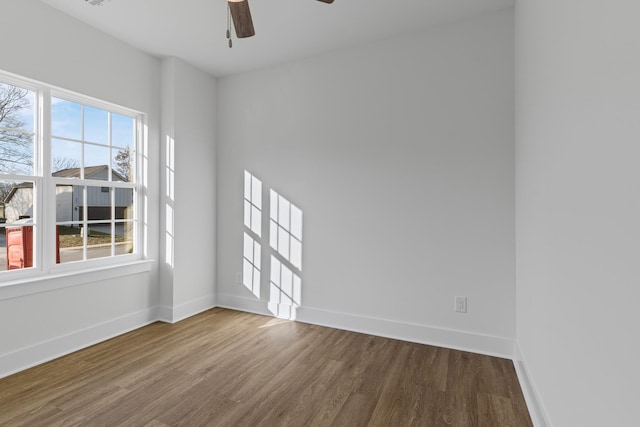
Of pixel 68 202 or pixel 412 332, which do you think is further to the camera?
pixel 412 332

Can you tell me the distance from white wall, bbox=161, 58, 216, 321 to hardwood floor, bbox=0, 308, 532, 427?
0.67 meters

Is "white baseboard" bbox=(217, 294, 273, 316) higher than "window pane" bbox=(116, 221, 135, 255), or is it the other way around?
"window pane" bbox=(116, 221, 135, 255)

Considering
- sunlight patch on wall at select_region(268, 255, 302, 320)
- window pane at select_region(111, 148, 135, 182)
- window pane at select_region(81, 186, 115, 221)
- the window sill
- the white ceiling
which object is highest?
the white ceiling

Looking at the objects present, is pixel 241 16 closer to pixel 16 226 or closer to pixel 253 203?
pixel 253 203

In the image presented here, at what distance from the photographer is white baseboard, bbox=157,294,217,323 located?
3.47 metres

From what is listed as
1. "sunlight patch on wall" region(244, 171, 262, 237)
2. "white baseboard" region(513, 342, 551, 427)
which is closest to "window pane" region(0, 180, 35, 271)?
"sunlight patch on wall" region(244, 171, 262, 237)

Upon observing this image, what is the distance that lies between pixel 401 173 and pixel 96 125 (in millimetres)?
2914

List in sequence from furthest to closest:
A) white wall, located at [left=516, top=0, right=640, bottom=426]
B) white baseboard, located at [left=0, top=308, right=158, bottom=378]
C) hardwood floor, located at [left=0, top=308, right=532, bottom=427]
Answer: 1. white baseboard, located at [left=0, top=308, right=158, bottom=378]
2. hardwood floor, located at [left=0, top=308, right=532, bottom=427]
3. white wall, located at [left=516, top=0, right=640, bottom=426]

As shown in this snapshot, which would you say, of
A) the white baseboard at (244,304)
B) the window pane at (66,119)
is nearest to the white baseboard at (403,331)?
the white baseboard at (244,304)

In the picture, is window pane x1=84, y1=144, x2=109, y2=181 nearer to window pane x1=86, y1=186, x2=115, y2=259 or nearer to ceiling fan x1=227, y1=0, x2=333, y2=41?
window pane x1=86, y1=186, x2=115, y2=259

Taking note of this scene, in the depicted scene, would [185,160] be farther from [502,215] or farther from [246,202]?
[502,215]

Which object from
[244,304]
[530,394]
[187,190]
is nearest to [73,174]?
[187,190]

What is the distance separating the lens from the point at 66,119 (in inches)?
112

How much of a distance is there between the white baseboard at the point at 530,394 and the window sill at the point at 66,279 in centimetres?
345
